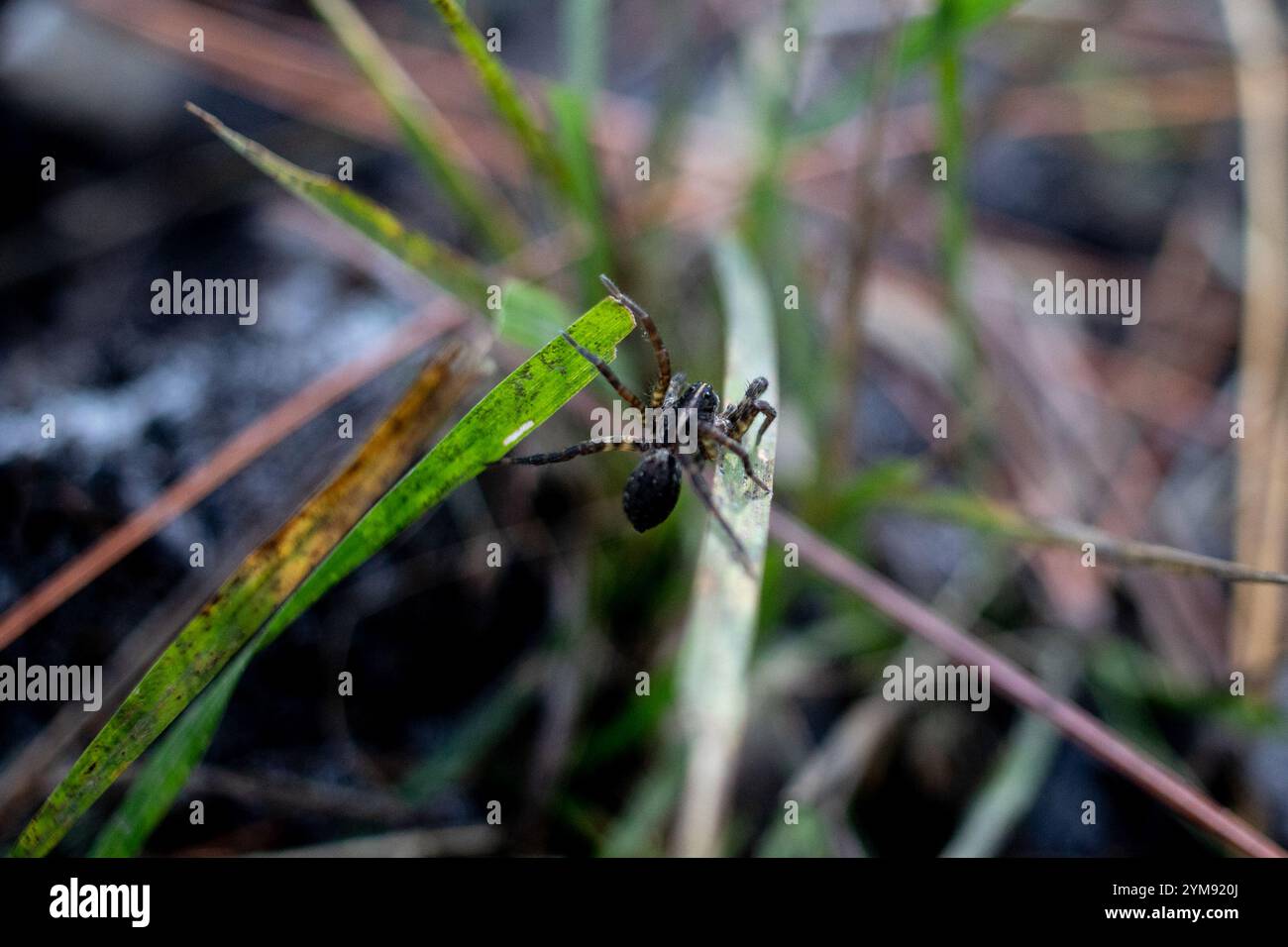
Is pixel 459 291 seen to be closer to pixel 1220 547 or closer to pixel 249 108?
pixel 249 108

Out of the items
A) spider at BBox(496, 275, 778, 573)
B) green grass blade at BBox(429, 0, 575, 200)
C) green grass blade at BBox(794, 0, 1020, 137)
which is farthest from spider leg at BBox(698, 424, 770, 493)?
green grass blade at BBox(794, 0, 1020, 137)

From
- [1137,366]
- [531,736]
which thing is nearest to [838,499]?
[531,736]

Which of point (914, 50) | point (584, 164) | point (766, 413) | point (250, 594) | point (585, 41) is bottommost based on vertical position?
point (250, 594)
